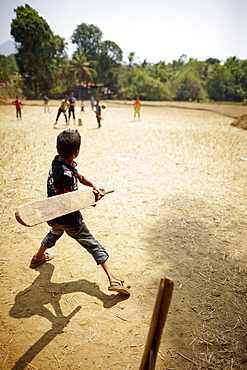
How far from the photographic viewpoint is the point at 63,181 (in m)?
2.28

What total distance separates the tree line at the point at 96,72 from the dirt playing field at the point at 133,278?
3638 centimetres

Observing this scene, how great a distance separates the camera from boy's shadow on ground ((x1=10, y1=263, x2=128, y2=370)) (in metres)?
2.21

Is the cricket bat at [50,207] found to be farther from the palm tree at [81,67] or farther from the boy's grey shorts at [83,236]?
the palm tree at [81,67]

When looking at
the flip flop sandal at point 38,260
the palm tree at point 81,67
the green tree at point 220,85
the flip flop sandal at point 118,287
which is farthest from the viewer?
the green tree at point 220,85

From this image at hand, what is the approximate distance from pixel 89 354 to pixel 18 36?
41.9m

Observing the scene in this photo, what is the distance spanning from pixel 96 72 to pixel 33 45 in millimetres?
15741

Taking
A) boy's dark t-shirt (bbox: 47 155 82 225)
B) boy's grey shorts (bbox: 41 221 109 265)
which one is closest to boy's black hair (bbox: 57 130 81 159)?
boy's dark t-shirt (bbox: 47 155 82 225)

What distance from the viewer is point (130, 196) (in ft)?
17.4

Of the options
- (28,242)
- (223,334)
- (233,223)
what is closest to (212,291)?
(223,334)

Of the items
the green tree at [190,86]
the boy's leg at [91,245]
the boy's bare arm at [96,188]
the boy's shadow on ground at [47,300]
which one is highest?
the green tree at [190,86]

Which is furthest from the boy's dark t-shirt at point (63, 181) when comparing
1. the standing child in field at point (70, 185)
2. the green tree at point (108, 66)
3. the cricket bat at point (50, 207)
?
the green tree at point (108, 66)

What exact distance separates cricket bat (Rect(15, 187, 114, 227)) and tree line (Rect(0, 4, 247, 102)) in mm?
39837

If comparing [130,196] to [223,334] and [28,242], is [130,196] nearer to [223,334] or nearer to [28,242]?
[28,242]

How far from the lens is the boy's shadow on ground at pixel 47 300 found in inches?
87.1
